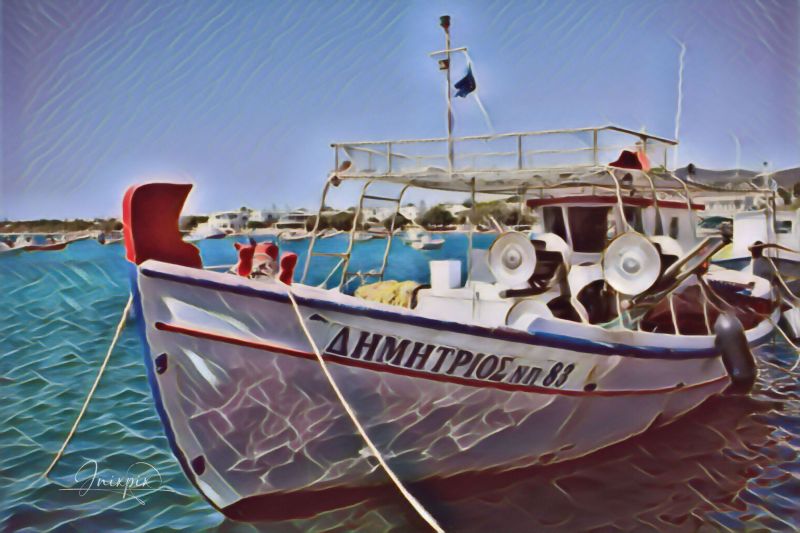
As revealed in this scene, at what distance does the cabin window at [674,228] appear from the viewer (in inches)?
295

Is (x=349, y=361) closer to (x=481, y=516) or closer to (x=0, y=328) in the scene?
(x=481, y=516)

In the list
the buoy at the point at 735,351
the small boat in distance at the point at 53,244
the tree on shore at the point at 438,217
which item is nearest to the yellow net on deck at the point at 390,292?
the buoy at the point at 735,351

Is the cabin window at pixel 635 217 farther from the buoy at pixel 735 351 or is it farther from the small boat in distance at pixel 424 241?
the small boat in distance at pixel 424 241

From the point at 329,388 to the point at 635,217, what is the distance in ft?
13.9

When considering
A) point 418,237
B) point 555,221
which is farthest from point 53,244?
point 555,221

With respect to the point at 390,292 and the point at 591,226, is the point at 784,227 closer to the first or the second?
the point at 591,226

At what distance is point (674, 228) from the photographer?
7551 millimetres

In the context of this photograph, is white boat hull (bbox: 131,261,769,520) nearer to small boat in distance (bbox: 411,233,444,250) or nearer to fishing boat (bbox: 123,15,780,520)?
fishing boat (bbox: 123,15,780,520)

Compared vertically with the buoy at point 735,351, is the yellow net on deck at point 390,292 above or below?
above

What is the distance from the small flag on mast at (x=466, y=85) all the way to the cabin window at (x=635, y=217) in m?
2.25

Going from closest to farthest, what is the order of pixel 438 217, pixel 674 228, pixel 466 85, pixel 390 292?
Result: pixel 466 85
pixel 390 292
pixel 674 228
pixel 438 217

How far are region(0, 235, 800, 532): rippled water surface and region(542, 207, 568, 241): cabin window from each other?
210 centimetres

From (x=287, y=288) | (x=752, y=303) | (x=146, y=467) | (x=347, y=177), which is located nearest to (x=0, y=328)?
(x=146, y=467)

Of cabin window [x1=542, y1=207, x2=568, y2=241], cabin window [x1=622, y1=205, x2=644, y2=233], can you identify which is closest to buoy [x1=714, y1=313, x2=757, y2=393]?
cabin window [x1=622, y1=205, x2=644, y2=233]
